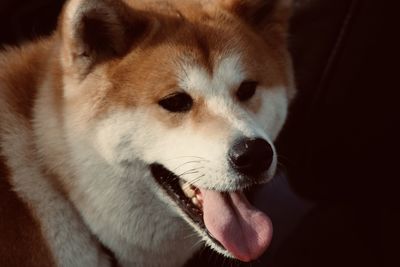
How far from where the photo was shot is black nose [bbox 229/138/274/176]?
1.19m

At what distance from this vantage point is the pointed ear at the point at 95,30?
1.22 metres

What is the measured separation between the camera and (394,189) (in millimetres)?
1772

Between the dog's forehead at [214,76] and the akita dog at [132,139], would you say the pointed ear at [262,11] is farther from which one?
the dog's forehead at [214,76]

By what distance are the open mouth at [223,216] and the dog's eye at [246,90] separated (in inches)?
8.4

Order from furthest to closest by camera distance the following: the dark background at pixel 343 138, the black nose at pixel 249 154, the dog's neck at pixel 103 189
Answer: the dark background at pixel 343 138 → the dog's neck at pixel 103 189 → the black nose at pixel 249 154

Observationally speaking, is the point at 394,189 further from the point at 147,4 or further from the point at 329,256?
the point at 147,4

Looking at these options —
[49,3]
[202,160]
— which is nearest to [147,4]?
[202,160]

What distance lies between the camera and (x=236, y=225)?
129 cm

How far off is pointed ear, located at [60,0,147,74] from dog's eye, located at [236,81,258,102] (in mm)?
248

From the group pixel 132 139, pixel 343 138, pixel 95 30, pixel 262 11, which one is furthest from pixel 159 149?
pixel 343 138

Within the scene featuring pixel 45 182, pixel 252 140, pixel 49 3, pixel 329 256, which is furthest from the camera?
pixel 49 3

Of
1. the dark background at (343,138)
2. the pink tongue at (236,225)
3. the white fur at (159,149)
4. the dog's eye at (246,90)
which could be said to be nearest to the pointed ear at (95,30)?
the white fur at (159,149)

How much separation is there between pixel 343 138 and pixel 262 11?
0.48 m

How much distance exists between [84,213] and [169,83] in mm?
341
